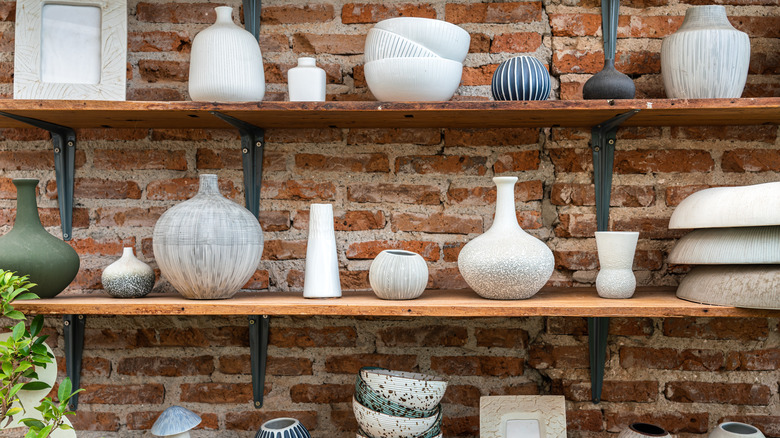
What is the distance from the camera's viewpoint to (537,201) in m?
1.35

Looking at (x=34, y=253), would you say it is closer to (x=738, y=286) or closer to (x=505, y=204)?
(x=505, y=204)

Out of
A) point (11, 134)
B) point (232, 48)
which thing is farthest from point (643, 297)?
point (11, 134)

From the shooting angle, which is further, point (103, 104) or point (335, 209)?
point (335, 209)

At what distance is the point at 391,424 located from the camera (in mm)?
1132

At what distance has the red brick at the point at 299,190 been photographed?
1361 mm

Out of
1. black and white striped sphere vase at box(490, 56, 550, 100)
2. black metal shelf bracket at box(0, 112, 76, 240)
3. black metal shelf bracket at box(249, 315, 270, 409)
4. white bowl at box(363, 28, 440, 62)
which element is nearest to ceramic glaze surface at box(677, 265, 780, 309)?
black and white striped sphere vase at box(490, 56, 550, 100)

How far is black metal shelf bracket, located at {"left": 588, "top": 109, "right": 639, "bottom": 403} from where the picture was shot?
51.7 inches

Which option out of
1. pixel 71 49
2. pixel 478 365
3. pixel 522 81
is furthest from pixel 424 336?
pixel 71 49

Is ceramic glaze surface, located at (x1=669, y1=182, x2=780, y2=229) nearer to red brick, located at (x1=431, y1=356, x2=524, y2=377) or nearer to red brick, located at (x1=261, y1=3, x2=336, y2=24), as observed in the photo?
red brick, located at (x1=431, y1=356, x2=524, y2=377)

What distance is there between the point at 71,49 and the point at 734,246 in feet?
4.83

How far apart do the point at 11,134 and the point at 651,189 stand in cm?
158

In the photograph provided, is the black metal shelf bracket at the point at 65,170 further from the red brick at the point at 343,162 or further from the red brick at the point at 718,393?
the red brick at the point at 718,393

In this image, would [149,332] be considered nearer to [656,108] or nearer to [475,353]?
[475,353]

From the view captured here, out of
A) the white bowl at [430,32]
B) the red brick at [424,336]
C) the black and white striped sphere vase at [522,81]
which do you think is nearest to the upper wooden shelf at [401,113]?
the black and white striped sphere vase at [522,81]
